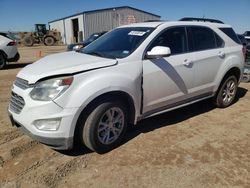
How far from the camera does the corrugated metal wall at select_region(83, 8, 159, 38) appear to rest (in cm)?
3494

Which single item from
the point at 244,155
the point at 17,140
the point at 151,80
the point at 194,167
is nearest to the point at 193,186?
the point at 194,167

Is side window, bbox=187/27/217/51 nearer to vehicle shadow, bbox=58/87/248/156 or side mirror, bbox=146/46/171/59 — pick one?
side mirror, bbox=146/46/171/59

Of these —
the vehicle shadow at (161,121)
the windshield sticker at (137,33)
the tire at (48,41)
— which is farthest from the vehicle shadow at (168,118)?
the tire at (48,41)

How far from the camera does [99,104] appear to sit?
3.63m

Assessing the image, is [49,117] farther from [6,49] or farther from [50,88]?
[6,49]

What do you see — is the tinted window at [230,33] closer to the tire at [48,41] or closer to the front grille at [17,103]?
the front grille at [17,103]

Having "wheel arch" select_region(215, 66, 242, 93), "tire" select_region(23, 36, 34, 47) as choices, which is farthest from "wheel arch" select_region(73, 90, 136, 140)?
"tire" select_region(23, 36, 34, 47)

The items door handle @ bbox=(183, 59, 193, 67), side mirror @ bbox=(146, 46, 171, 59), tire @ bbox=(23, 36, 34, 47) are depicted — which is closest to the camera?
side mirror @ bbox=(146, 46, 171, 59)

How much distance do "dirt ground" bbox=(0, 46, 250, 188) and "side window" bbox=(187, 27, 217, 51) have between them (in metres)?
1.39

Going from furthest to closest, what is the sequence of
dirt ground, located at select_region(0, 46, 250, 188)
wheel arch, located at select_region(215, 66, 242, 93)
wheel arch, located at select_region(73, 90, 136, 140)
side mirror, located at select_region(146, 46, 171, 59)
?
wheel arch, located at select_region(215, 66, 242, 93) → side mirror, located at select_region(146, 46, 171, 59) → wheel arch, located at select_region(73, 90, 136, 140) → dirt ground, located at select_region(0, 46, 250, 188)

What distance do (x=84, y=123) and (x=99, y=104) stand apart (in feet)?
1.03

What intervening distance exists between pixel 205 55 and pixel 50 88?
9.70 feet

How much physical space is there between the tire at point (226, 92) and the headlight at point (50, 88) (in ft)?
11.5

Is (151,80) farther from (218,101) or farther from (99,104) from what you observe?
(218,101)
